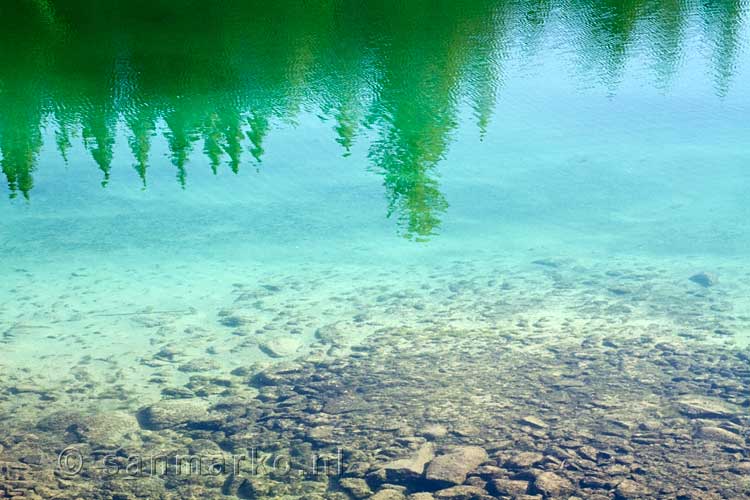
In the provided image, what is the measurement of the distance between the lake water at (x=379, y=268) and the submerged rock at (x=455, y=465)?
0.03 metres

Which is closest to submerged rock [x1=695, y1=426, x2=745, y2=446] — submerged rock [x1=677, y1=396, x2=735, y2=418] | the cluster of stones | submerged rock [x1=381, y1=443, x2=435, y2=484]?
the cluster of stones

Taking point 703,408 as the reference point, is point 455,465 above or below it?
below

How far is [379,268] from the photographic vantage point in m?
12.5

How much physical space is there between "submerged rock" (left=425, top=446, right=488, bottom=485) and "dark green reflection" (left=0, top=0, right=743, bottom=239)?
6056 millimetres

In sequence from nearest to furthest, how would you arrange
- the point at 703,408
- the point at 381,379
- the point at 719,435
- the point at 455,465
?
the point at 455,465, the point at 719,435, the point at 703,408, the point at 381,379

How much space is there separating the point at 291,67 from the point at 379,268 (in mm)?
10883

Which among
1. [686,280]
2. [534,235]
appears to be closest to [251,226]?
[534,235]

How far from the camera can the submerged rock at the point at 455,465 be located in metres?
7.48

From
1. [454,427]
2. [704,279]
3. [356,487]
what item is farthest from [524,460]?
[704,279]

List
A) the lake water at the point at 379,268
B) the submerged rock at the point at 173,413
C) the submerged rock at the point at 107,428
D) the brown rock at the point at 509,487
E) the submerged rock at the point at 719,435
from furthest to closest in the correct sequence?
the submerged rock at the point at 173,413 < the submerged rock at the point at 107,428 < the lake water at the point at 379,268 < the submerged rock at the point at 719,435 < the brown rock at the point at 509,487

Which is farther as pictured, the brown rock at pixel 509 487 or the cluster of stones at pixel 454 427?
the cluster of stones at pixel 454 427

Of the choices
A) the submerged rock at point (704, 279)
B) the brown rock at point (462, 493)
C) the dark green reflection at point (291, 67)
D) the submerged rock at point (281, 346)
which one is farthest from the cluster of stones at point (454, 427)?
the dark green reflection at point (291, 67)

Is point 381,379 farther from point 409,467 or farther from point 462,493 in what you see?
point 462,493

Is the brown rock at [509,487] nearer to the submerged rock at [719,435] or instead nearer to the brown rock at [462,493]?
the brown rock at [462,493]
